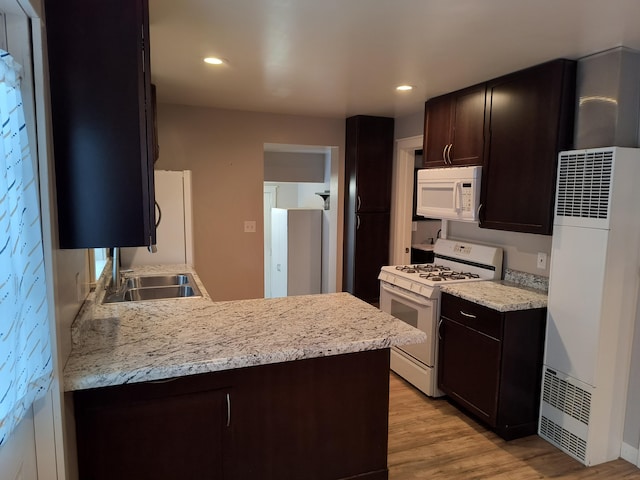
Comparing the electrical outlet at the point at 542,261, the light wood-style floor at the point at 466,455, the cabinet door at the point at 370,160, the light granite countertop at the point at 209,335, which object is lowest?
the light wood-style floor at the point at 466,455

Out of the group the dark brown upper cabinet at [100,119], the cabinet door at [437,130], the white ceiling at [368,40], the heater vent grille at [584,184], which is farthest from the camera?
the cabinet door at [437,130]

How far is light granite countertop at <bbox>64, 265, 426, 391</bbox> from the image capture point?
148 centimetres

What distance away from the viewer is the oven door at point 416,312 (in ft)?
10.0

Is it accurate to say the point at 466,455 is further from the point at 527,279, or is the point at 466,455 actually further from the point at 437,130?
the point at 437,130

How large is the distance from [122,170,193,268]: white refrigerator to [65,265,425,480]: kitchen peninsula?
5.11ft

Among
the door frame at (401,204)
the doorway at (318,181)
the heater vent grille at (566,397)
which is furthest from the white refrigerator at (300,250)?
the heater vent grille at (566,397)

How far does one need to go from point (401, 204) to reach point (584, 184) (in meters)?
2.33

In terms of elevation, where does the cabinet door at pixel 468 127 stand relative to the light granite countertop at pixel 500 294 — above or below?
above

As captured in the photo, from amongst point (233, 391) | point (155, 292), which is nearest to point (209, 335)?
point (233, 391)

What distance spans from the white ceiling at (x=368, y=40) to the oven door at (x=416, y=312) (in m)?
1.59

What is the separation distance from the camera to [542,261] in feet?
9.39

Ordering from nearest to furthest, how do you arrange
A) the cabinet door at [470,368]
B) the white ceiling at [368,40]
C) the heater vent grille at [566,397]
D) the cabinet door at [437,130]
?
the white ceiling at [368,40], the heater vent grille at [566,397], the cabinet door at [470,368], the cabinet door at [437,130]

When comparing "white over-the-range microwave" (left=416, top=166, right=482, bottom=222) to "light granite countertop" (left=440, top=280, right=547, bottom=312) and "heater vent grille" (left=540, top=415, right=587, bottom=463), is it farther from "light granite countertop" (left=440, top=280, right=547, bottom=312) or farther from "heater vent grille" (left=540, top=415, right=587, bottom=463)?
"heater vent grille" (left=540, top=415, right=587, bottom=463)

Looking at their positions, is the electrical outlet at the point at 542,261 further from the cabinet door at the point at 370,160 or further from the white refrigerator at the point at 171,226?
the white refrigerator at the point at 171,226
